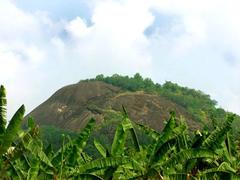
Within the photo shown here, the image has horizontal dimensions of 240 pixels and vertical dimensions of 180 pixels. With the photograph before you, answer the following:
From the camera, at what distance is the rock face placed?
162375mm

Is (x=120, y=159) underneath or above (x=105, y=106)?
underneath

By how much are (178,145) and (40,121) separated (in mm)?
155697

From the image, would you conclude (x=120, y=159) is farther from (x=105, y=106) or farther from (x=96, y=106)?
(x=96, y=106)

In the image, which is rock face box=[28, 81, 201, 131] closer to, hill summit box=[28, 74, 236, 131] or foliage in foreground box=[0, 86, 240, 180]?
hill summit box=[28, 74, 236, 131]

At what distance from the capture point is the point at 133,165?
23.1 meters

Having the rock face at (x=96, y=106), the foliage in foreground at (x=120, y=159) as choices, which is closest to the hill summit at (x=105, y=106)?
the rock face at (x=96, y=106)

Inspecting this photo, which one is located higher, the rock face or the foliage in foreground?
the rock face

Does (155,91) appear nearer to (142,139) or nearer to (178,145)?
(142,139)

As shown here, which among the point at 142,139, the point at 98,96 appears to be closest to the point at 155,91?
the point at 98,96

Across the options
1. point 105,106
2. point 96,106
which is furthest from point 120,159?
point 96,106

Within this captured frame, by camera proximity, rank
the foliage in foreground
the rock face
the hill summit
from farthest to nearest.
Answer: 1. the hill summit
2. the rock face
3. the foliage in foreground

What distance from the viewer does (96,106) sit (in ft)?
557

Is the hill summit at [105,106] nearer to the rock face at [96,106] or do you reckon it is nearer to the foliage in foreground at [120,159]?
the rock face at [96,106]

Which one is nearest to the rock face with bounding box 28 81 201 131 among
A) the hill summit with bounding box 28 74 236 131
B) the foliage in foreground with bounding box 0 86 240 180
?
the hill summit with bounding box 28 74 236 131
